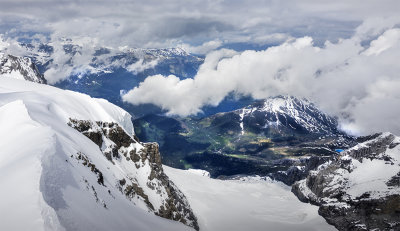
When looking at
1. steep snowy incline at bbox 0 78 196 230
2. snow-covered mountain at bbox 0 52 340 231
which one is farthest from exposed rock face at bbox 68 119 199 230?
steep snowy incline at bbox 0 78 196 230

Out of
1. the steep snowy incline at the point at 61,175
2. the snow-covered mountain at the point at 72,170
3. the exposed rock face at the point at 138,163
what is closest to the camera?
the steep snowy incline at the point at 61,175

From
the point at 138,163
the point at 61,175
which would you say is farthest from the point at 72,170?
the point at 138,163

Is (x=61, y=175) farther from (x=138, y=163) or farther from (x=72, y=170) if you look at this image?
(x=138, y=163)

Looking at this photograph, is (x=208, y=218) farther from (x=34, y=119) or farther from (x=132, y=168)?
(x=34, y=119)

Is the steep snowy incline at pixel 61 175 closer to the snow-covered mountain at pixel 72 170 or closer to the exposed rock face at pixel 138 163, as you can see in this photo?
the snow-covered mountain at pixel 72 170

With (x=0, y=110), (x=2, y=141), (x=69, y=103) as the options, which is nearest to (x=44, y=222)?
(x=2, y=141)

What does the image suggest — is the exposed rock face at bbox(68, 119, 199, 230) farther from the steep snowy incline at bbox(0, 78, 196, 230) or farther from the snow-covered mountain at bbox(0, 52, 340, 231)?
the steep snowy incline at bbox(0, 78, 196, 230)

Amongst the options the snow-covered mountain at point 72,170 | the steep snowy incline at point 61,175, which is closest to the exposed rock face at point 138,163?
the snow-covered mountain at point 72,170
